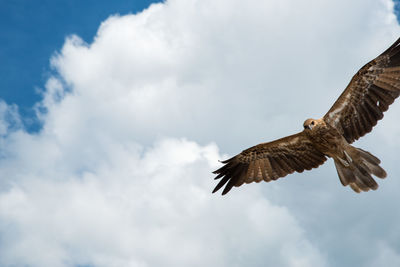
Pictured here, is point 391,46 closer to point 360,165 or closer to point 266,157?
point 360,165

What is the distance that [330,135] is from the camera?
12.2 m

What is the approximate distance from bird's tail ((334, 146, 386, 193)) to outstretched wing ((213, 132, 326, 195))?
0.80 meters

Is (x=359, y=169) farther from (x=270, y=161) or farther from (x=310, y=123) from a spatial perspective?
(x=270, y=161)

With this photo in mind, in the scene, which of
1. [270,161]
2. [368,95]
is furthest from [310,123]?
[270,161]

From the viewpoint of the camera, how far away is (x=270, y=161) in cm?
1402

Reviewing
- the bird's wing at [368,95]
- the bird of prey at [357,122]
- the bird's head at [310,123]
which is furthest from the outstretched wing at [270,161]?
the bird's wing at [368,95]

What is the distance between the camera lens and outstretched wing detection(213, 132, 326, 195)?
13.3 meters

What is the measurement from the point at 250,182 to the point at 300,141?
74.0 inches

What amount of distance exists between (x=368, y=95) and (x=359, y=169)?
5.74ft

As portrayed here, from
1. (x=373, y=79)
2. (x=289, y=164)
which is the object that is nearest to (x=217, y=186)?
(x=289, y=164)

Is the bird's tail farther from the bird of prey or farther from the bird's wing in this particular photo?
the bird's wing

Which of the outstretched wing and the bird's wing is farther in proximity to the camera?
the outstretched wing

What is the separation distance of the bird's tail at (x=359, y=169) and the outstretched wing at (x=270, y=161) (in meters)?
0.80

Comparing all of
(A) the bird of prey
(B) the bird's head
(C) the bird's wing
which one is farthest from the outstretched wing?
(C) the bird's wing
